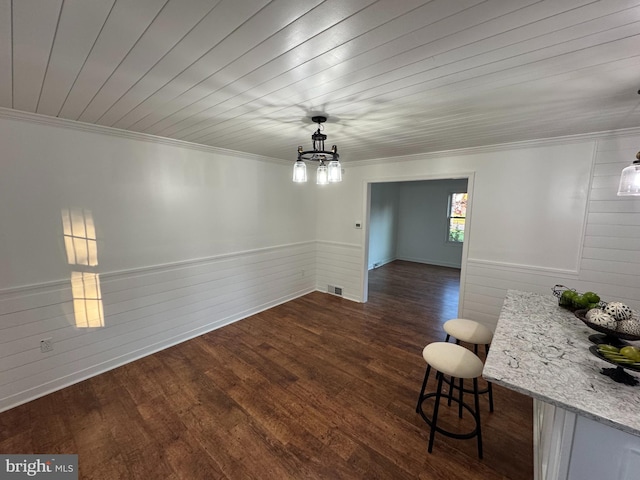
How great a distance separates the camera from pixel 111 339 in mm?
2668

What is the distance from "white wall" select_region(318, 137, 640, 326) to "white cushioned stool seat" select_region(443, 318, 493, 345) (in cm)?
142

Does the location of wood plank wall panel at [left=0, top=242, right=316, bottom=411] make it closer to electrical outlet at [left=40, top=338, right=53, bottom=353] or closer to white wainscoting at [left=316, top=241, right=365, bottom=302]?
electrical outlet at [left=40, top=338, right=53, bottom=353]

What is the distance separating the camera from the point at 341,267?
188 inches

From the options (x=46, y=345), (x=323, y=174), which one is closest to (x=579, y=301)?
(x=323, y=174)

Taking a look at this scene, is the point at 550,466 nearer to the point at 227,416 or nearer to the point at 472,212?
the point at 227,416

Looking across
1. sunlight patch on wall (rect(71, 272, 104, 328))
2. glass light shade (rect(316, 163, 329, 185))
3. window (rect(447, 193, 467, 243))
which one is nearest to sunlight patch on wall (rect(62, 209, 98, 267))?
sunlight patch on wall (rect(71, 272, 104, 328))

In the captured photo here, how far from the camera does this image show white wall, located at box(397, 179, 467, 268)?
23.7 ft

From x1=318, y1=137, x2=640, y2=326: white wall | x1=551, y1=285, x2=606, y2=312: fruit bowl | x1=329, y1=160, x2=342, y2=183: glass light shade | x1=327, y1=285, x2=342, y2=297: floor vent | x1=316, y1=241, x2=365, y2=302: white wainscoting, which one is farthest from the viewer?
x1=327, y1=285, x2=342, y2=297: floor vent

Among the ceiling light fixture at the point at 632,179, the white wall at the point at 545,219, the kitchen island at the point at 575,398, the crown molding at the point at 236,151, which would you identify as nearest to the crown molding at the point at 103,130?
the crown molding at the point at 236,151

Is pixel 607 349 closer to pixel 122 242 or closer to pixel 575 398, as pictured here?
pixel 575 398

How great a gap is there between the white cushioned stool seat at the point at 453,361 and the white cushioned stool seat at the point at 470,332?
22cm

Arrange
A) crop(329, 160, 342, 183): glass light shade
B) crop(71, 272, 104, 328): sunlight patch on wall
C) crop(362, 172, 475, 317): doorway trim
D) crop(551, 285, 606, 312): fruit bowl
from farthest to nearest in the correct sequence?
crop(362, 172, 475, 317): doorway trim
crop(71, 272, 104, 328): sunlight patch on wall
crop(329, 160, 342, 183): glass light shade
crop(551, 285, 606, 312): fruit bowl

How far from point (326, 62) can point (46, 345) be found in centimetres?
325

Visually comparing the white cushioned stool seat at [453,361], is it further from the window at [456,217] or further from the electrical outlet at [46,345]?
the window at [456,217]
